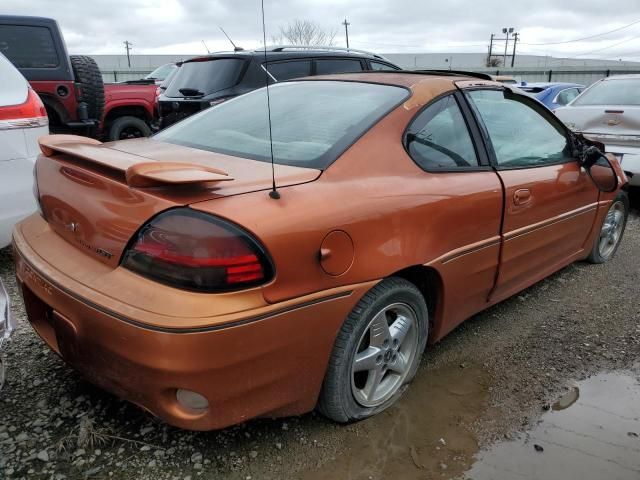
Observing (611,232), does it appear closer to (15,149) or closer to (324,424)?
(324,424)

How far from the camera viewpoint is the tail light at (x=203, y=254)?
177cm

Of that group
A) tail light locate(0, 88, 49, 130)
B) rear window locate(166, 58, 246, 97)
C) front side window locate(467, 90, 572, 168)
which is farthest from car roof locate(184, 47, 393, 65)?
front side window locate(467, 90, 572, 168)

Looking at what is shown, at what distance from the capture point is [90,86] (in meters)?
7.18

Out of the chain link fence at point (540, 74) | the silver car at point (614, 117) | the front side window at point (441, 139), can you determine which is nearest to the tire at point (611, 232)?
the silver car at point (614, 117)

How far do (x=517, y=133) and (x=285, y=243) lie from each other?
1987 mm

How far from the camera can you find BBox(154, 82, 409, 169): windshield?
234 cm

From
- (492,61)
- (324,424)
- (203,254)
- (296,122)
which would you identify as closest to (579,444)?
(324,424)

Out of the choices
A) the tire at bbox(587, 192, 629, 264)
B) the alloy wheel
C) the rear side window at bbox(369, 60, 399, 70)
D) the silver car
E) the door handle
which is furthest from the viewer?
the rear side window at bbox(369, 60, 399, 70)

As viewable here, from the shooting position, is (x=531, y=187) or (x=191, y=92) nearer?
(x=531, y=187)

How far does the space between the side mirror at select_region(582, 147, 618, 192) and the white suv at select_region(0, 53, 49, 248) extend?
3.70 m

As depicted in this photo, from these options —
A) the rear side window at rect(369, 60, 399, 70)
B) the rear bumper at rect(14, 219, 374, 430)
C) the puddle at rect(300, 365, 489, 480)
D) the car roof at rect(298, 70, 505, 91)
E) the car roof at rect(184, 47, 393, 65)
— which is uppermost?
the car roof at rect(184, 47, 393, 65)

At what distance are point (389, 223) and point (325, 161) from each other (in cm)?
36

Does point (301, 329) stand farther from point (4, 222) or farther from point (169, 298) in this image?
point (4, 222)

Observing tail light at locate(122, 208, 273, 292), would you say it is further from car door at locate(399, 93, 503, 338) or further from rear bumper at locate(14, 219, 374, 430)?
car door at locate(399, 93, 503, 338)
